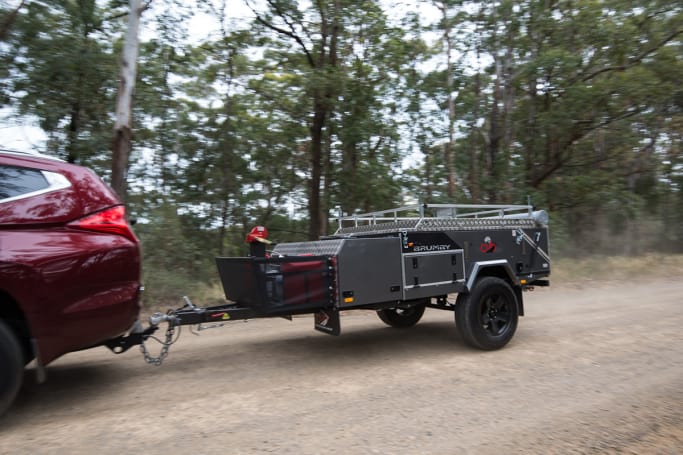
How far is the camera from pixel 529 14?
16.5 metres

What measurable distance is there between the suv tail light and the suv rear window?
1.30 ft

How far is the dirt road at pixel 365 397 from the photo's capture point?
324cm

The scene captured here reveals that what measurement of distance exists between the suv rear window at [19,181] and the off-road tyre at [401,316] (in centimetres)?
484

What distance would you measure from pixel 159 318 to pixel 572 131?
54.5 feet

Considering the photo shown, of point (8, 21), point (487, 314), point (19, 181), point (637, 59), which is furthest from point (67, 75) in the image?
point (637, 59)

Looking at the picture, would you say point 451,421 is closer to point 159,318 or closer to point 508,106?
point 159,318

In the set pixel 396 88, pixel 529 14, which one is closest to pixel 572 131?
pixel 529 14

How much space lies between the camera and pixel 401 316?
7.15 metres

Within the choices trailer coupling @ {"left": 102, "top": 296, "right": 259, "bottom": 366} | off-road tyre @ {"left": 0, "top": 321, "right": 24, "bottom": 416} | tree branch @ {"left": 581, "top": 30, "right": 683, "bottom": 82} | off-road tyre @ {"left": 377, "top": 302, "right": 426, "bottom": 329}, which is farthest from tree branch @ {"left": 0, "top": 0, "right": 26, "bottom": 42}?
tree branch @ {"left": 581, "top": 30, "right": 683, "bottom": 82}

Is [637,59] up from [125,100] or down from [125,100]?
up

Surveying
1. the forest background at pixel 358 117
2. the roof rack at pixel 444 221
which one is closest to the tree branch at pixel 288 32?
the forest background at pixel 358 117

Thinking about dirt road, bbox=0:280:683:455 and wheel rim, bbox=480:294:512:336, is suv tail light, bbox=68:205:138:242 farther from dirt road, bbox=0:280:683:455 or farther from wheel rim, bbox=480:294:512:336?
wheel rim, bbox=480:294:512:336

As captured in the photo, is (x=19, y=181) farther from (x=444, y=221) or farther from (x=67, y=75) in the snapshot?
(x=67, y=75)

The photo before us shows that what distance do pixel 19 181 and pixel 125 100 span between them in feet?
15.9
